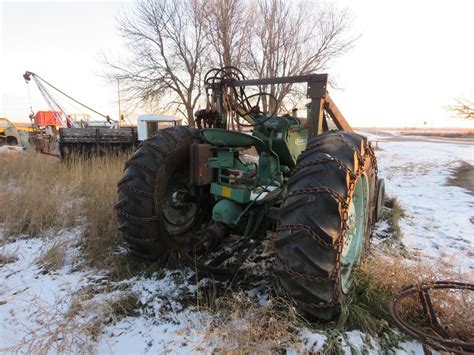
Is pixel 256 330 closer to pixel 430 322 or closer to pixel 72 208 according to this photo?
pixel 430 322

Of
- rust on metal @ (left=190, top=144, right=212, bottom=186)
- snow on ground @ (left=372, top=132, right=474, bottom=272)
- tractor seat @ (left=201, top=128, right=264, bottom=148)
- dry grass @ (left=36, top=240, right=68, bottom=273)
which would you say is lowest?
snow on ground @ (left=372, top=132, right=474, bottom=272)

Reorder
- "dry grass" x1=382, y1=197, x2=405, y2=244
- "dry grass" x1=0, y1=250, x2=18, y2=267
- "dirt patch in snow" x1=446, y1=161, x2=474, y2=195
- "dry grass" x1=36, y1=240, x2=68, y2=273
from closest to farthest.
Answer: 1. "dry grass" x1=36, y1=240, x2=68, y2=273
2. "dry grass" x1=0, y1=250, x2=18, y2=267
3. "dry grass" x1=382, y1=197, x2=405, y2=244
4. "dirt patch in snow" x1=446, y1=161, x2=474, y2=195

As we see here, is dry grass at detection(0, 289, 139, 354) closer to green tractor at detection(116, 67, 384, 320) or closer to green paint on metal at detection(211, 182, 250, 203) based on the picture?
green tractor at detection(116, 67, 384, 320)

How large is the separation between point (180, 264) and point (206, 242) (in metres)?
0.63

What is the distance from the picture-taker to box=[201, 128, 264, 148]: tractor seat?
2.74 m

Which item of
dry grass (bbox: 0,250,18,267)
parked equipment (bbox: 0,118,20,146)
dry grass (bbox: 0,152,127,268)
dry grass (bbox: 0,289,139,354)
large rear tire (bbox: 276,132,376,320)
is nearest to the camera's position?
large rear tire (bbox: 276,132,376,320)

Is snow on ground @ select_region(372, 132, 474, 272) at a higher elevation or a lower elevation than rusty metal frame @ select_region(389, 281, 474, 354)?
lower

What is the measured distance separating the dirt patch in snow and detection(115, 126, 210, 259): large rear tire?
7.16 m

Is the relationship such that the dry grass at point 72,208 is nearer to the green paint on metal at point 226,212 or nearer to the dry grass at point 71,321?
the dry grass at point 71,321

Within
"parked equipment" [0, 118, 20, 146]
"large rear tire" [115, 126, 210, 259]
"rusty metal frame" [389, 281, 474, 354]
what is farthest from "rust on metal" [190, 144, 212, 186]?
"parked equipment" [0, 118, 20, 146]

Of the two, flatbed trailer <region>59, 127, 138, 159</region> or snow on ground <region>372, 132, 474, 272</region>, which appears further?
flatbed trailer <region>59, 127, 138, 159</region>

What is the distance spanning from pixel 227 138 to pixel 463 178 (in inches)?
368

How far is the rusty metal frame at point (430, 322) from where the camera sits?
66.2 inches

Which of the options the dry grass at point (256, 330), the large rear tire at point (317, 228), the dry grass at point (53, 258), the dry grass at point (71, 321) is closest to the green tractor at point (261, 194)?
the large rear tire at point (317, 228)
